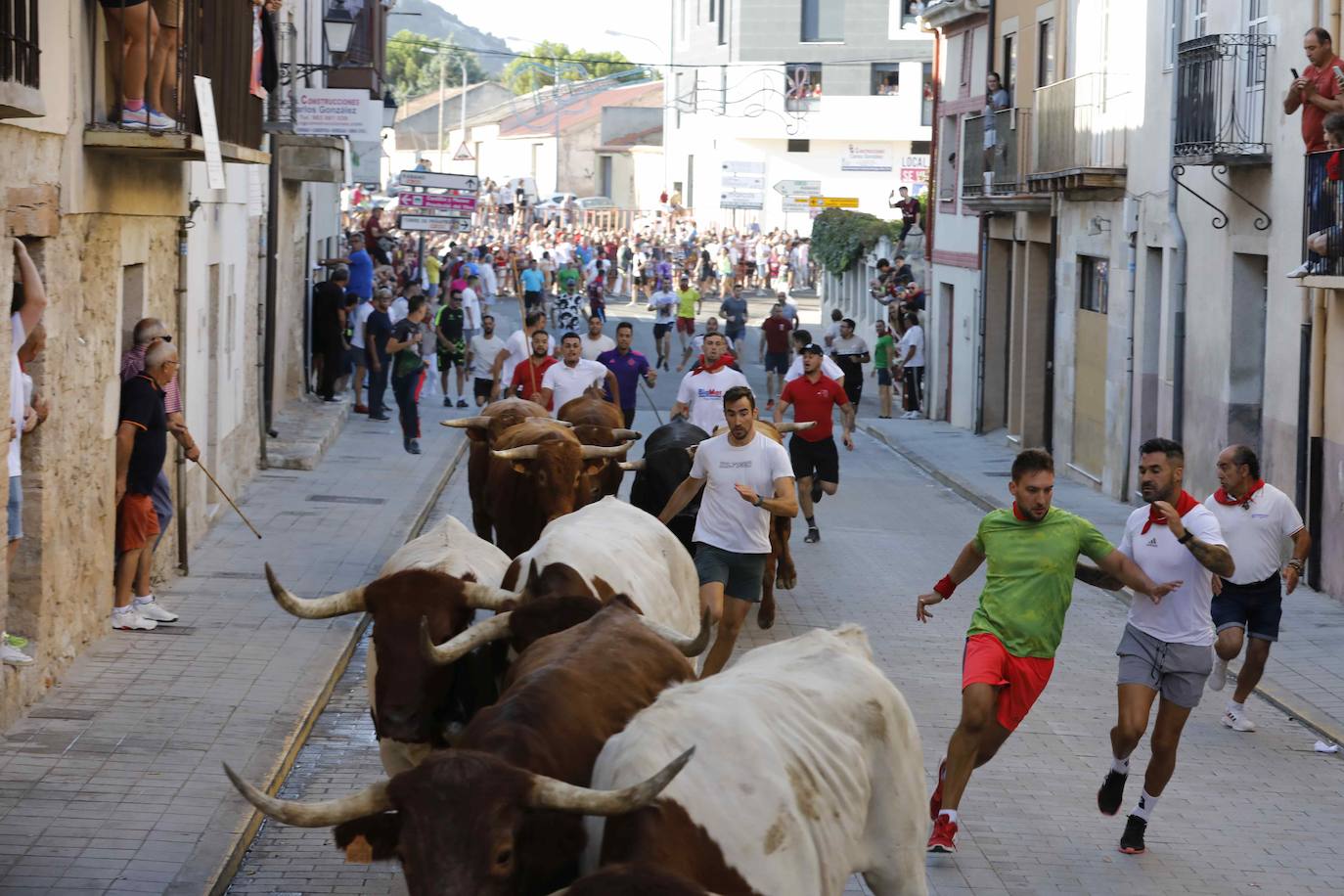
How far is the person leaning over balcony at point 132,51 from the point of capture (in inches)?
481

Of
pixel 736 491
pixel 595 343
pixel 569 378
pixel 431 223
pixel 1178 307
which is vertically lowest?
pixel 736 491

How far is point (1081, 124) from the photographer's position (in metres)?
25.1

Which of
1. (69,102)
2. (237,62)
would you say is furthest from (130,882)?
(237,62)

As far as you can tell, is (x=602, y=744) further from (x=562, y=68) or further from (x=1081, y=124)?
(x=562, y=68)

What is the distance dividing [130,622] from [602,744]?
770 cm

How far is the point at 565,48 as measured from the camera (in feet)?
472

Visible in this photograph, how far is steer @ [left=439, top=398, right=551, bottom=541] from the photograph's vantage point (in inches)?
559

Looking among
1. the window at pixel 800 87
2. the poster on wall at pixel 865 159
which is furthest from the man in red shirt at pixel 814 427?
the window at pixel 800 87

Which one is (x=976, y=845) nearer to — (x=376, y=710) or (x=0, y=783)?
(x=376, y=710)

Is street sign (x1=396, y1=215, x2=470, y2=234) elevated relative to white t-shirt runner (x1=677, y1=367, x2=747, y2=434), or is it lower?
elevated

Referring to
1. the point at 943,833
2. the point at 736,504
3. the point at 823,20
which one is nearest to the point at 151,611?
the point at 736,504

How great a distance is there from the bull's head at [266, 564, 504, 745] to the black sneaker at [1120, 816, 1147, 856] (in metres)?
3.17

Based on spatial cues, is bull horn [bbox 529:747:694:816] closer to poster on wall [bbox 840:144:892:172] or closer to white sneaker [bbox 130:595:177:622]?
white sneaker [bbox 130:595:177:622]

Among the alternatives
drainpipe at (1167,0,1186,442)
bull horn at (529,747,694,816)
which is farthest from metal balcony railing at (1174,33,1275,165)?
bull horn at (529,747,694,816)
